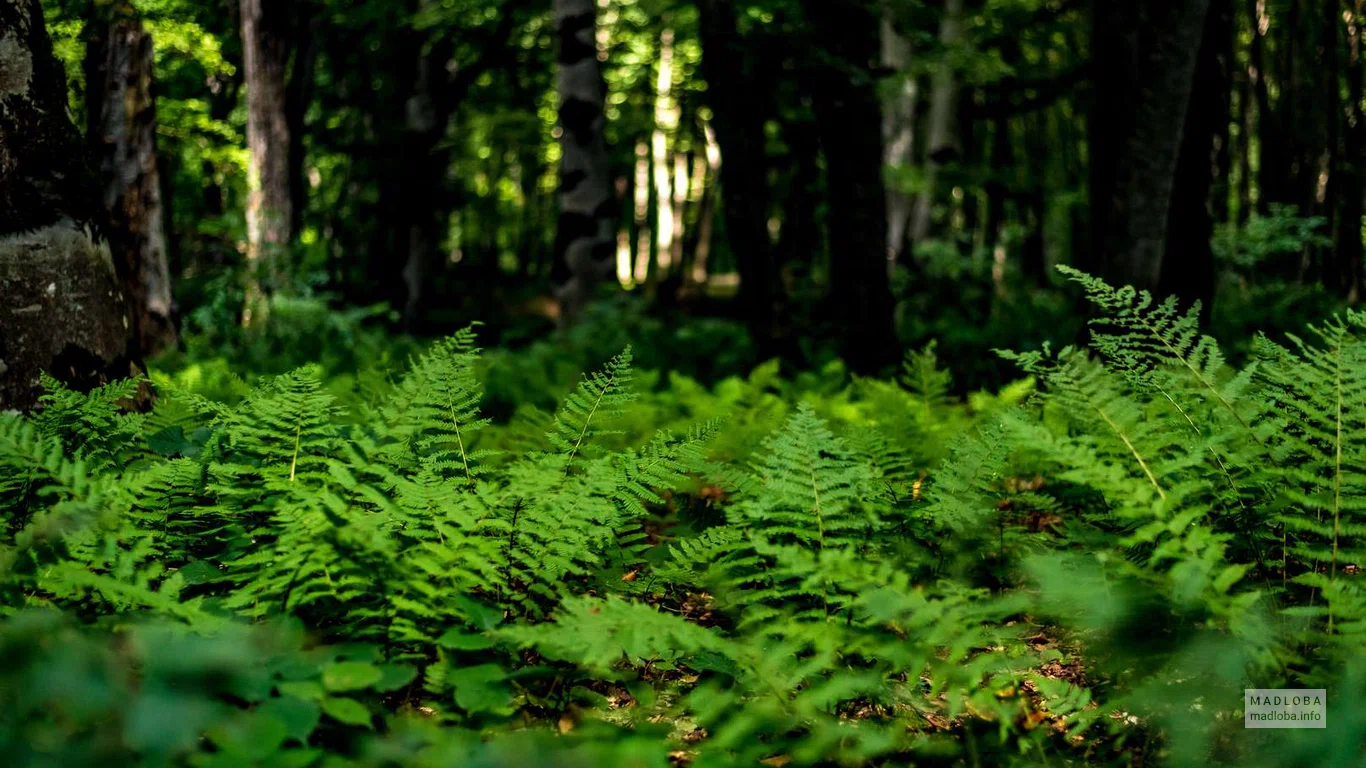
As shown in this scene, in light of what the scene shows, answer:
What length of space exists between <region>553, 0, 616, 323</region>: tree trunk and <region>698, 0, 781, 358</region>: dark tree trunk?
1.59 metres

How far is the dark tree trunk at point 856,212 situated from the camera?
24.4 ft

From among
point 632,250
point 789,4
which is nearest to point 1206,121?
point 789,4

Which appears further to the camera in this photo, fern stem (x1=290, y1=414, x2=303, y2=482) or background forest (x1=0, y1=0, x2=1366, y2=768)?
fern stem (x1=290, y1=414, x2=303, y2=482)

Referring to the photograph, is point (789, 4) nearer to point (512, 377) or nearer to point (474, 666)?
point (512, 377)

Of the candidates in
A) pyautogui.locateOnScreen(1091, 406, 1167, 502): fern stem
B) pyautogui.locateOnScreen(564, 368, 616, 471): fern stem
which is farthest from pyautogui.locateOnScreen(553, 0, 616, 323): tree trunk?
pyautogui.locateOnScreen(1091, 406, 1167, 502): fern stem

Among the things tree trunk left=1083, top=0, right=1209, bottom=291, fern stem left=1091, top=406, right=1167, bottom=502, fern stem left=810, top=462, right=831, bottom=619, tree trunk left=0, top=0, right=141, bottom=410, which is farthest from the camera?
tree trunk left=1083, top=0, right=1209, bottom=291

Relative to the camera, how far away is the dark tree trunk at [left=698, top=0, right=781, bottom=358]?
807cm

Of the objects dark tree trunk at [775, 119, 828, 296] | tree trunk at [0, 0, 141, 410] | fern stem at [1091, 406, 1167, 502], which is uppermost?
dark tree trunk at [775, 119, 828, 296]

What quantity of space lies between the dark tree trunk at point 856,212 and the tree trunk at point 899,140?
6049 millimetres

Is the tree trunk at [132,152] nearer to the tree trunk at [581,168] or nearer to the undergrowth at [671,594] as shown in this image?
the tree trunk at [581,168]

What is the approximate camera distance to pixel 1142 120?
5039mm

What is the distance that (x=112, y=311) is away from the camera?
3.49m

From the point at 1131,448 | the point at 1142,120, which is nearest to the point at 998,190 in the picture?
the point at 1142,120

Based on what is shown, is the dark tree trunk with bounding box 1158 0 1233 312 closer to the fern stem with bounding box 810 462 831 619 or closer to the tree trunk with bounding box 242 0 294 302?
the fern stem with bounding box 810 462 831 619
